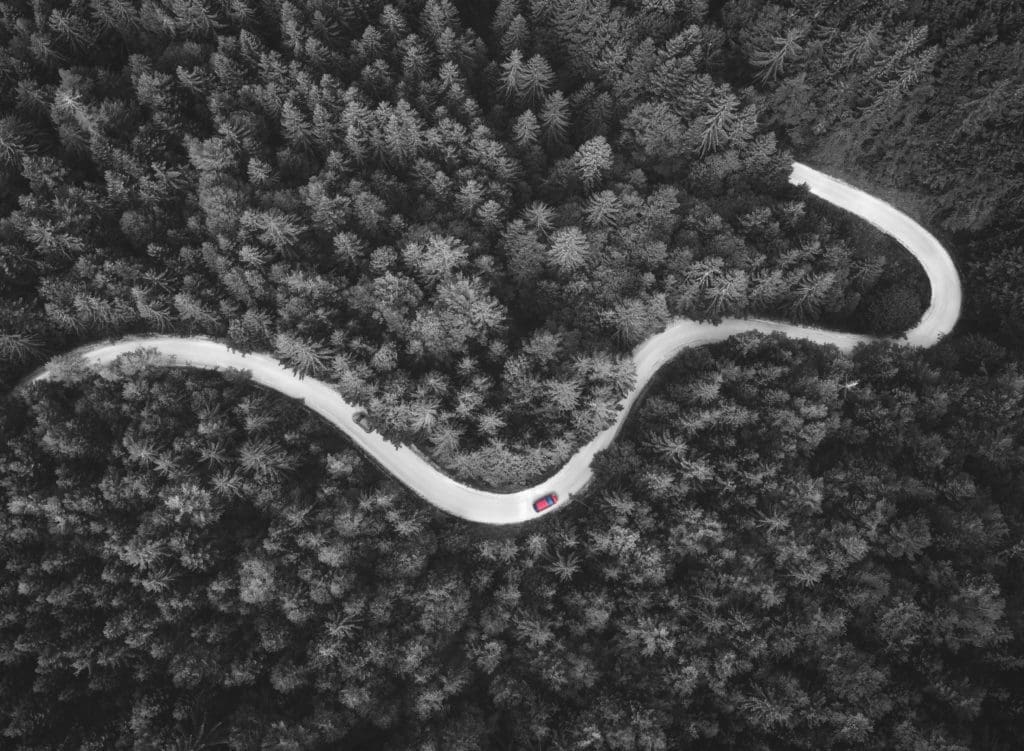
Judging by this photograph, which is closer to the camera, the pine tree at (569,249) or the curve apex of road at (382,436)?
the pine tree at (569,249)

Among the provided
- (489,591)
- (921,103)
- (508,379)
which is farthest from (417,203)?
(921,103)

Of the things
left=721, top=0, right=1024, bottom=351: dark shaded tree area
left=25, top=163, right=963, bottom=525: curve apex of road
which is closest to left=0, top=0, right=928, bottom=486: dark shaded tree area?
left=25, top=163, right=963, bottom=525: curve apex of road

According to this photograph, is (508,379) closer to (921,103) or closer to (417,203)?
(417,203)

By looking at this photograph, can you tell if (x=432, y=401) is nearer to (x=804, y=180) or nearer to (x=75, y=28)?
(x=804, y=180)

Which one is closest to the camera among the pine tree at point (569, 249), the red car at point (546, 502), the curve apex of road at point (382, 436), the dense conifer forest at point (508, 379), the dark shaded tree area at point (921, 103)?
the dense conifer forest at point (508, 379)

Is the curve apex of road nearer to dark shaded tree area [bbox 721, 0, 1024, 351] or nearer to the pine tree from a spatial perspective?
the pine tree

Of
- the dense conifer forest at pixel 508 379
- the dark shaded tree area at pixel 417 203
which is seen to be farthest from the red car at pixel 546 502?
the dark shaded tree area at pixel 417 203

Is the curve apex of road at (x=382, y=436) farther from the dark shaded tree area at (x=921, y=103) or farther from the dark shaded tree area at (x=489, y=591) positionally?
the dark shaded tree area at (x=921, y=103)

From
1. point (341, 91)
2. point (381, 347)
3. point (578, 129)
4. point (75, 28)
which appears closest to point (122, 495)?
point (381, 347)

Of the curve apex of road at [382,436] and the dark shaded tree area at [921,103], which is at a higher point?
the dark shaded tree area at [921,103]
